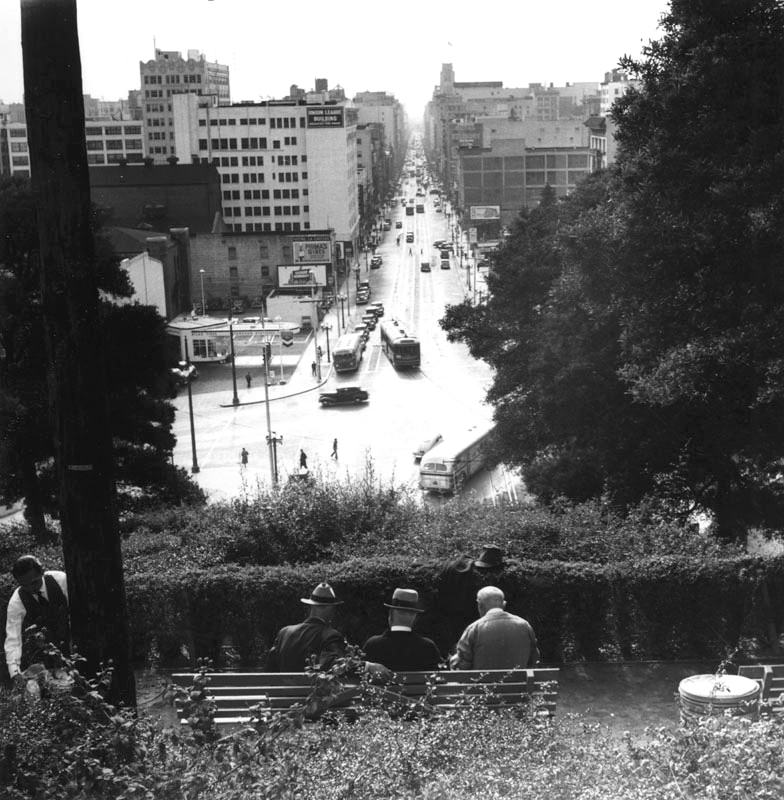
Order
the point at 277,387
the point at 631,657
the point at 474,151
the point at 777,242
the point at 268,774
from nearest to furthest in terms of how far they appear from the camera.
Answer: the point at 268,774 → the point at 631,657 → the point at 777,242 → the point at 277,387 → the point at 474,151

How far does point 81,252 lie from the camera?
5484 mm

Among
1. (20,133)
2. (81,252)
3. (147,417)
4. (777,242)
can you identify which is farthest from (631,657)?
A: (20,133)

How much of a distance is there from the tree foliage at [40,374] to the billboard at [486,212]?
376 ft

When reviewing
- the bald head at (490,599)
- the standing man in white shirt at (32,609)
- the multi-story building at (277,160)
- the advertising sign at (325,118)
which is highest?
the advertising sign at (325,118)

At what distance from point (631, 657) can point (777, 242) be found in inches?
400

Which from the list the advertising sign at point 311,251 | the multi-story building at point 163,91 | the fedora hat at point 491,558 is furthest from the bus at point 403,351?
the multi-story building at point 163,91

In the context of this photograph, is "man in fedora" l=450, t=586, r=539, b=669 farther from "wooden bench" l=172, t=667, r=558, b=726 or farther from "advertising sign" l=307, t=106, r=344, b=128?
"advertising sign" l=307, t=106, r=344, b=128

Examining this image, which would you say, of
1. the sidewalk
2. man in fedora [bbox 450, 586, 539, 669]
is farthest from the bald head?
the sidewalk

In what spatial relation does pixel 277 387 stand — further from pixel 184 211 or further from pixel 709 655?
pixel 709 655

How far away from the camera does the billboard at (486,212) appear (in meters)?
140

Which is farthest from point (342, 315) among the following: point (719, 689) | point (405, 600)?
point (719, 689)

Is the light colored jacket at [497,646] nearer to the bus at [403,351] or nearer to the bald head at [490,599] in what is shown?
the bald head at [490,599]

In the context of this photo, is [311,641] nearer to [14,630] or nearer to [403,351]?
[14,630]

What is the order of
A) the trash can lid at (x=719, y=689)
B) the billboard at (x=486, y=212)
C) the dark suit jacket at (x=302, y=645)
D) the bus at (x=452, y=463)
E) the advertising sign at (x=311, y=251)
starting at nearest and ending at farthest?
the trash can lid at (x=719, y=689) → the dark suit jacket at (x=302, y=645) → the bus at (x=452, y=463) → the advertising sign at (x=311, y=251) → the billboard at (x=486, y=212)
